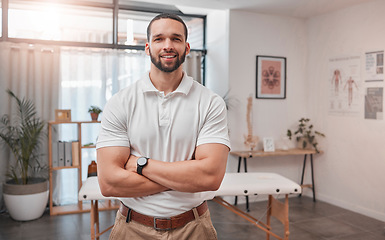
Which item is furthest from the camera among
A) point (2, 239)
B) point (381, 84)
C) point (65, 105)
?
point (65, 105)

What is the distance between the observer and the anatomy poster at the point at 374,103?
4.05m

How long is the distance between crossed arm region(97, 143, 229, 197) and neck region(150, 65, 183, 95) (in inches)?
10.1

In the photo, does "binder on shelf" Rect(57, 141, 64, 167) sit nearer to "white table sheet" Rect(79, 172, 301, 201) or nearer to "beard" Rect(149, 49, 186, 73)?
"white table sheet" Rect(79, 172, 301, 201)

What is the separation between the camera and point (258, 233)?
3615 mm

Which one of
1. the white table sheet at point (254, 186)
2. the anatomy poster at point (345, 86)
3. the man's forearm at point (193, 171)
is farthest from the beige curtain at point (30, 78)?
the anatomy poster at point (345, 86)

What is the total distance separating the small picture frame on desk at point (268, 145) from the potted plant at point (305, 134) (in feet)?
0.96

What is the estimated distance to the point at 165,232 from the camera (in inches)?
54.4

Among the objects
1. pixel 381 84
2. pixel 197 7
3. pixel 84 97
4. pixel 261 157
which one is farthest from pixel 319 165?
pixel 84 97

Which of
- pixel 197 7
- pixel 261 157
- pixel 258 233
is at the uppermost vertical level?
pixel 197 7

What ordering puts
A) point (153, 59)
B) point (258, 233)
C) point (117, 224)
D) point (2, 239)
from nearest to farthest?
point (153, 59) → point (117, 224) → point (2, 239) → point (258, 233)

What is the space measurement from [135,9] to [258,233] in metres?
3.21

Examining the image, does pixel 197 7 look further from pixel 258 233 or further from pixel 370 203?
pixel 370 203

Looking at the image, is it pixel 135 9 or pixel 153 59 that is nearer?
pixel 153 59

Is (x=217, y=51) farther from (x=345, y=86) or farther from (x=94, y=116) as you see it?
(x=94, y=116)
